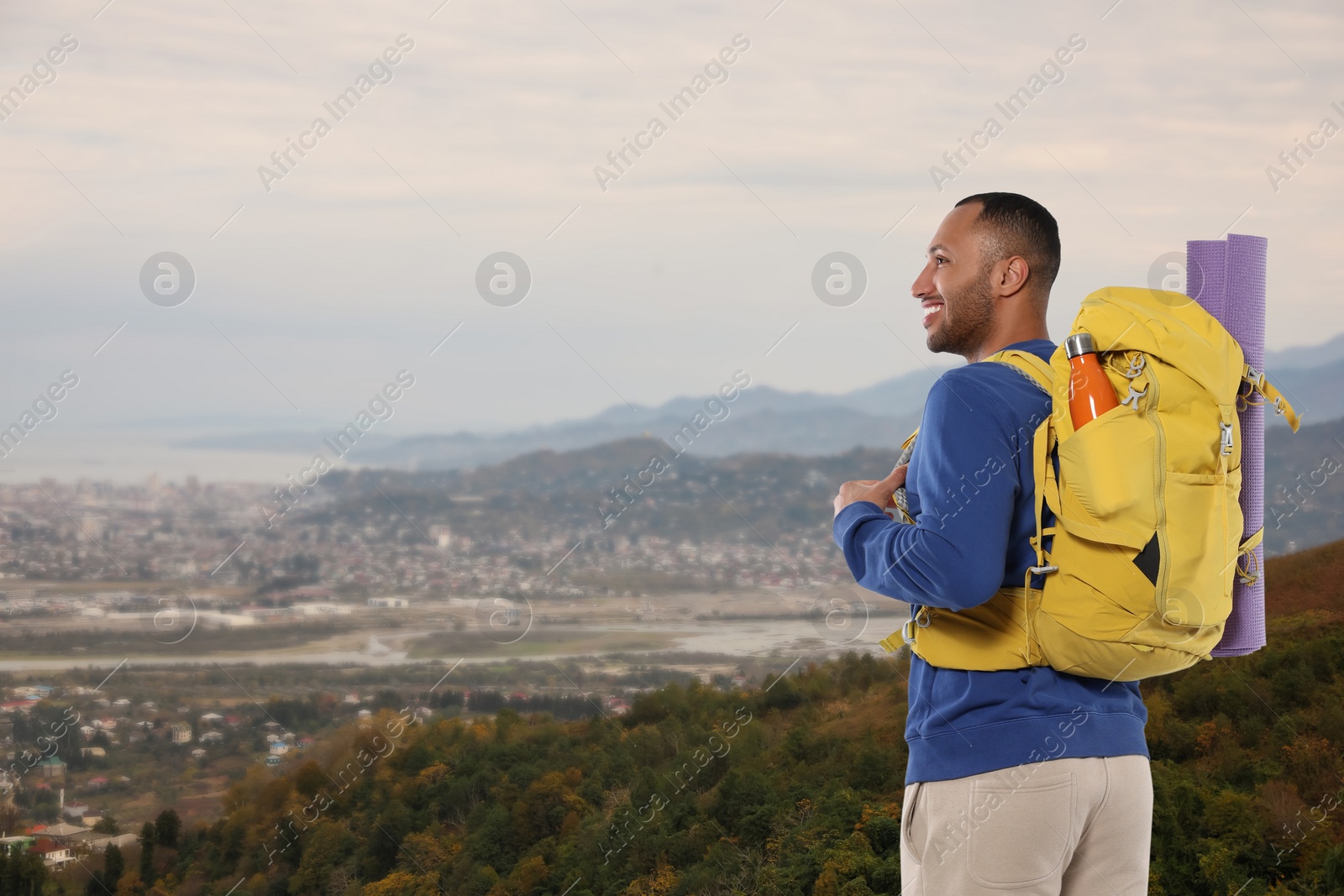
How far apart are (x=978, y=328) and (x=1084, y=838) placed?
0.73 meters

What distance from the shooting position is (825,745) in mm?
11203

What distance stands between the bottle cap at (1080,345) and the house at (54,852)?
25.7 meters

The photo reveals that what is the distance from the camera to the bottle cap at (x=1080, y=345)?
4.69 feet

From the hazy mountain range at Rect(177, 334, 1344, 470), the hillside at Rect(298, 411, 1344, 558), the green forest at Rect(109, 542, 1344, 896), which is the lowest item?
the green forest at Rect(109, 542, 1344, 896)

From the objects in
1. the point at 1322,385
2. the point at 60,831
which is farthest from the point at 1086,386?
the point at 1322,385

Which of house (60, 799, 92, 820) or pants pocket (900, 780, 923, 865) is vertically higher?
pants pocket (900, 780, 923, 865)

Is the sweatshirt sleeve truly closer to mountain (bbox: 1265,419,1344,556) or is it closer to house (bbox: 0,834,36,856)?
mountain (bbox: 1265,419,1344,556)

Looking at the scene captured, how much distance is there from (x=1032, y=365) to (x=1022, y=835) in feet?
2.03

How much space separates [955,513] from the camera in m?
1.35

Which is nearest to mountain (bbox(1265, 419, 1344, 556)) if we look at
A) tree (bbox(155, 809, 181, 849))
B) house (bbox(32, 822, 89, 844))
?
tree (bbox(155, 809, 181, 849))

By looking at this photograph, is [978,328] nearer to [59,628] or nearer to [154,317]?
Answer: [59,628]

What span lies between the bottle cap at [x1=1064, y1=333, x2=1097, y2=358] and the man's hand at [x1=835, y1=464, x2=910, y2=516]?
0.89 ft

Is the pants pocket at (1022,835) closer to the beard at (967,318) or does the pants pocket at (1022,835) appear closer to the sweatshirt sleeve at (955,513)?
the sweatshirt sleeve at (955,513)

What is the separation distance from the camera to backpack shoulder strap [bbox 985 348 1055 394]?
1.46 meters
